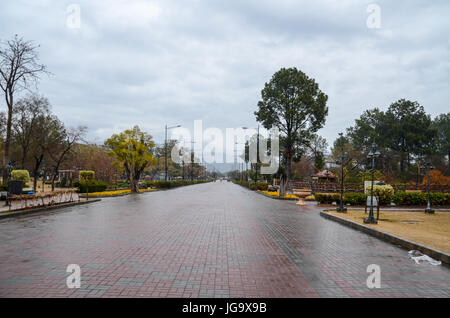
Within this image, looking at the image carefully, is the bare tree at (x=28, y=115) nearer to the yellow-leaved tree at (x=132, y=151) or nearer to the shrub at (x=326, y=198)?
the yellow-leaved tree at (x=132, y=151)

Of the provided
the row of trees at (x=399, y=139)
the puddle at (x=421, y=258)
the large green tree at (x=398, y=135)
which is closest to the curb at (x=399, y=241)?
the puddle at (x=421, y=258)

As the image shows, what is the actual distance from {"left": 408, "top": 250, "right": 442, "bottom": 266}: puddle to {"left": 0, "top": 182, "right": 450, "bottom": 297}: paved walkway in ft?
0.61

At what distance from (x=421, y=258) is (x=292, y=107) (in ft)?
103

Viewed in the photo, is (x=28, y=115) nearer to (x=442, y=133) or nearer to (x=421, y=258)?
(x=421, y=258)

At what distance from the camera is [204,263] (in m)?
6.21

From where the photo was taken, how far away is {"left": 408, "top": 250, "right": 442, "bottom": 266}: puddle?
6727 millimetres

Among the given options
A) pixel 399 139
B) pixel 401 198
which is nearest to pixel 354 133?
pixel 399 139

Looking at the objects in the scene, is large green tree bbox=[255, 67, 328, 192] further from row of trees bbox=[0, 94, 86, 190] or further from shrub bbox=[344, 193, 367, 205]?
row of trees bbox=[0, 94, 86, 190]

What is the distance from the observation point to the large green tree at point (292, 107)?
121ft

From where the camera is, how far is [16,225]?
1094cm

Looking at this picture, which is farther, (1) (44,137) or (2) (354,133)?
(2) (354,133)

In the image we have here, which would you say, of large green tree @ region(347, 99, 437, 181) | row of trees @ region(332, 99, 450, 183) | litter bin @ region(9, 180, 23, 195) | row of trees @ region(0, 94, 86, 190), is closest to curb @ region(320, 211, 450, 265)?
litter bin @ region(9, 180, 23, 195)

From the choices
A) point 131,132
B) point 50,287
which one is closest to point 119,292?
point 50,287
